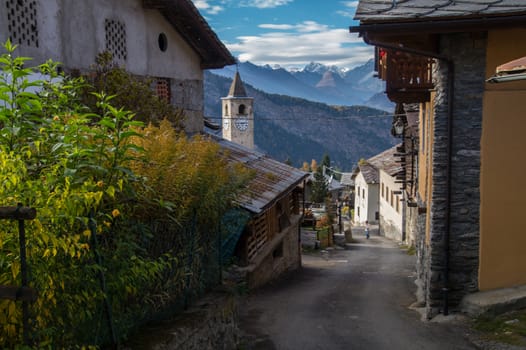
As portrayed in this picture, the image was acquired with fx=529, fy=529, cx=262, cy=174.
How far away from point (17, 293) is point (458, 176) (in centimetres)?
743

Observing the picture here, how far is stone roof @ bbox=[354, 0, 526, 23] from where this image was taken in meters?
7.84

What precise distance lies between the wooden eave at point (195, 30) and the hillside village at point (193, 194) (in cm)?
7

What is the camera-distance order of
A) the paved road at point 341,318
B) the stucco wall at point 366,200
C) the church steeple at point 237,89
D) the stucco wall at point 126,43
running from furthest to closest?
the church steeple at point 237,89, the stucco wall at point 366,200, the stucco wall at point 126,43, the paved road at point 341,318

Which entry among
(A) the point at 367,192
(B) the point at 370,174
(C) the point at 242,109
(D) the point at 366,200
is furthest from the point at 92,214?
(C) the point at 242,109

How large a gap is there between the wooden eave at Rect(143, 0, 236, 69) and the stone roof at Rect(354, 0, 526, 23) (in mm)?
5321

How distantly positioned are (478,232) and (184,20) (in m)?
8.53

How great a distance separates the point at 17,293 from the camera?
9.59 ft

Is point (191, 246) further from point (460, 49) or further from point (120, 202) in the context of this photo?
point (460, 49)

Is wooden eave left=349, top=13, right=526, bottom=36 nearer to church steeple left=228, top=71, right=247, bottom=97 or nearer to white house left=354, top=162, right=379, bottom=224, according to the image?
white house left=354, top=162, right=379, bottom=224

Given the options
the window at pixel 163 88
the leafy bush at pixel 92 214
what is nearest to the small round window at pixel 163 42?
the window at pixel 163 88

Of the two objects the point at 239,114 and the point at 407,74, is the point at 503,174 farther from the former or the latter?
the point at 239,114

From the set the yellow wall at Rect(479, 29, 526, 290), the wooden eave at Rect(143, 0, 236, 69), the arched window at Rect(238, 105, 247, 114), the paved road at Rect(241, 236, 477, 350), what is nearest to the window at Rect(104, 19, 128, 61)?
the wooden eave at Rect(143, 0, 236, 69)

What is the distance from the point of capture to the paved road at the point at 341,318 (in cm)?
816

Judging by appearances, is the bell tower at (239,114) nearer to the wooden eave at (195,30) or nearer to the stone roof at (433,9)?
the wooden eave at (195,30)
